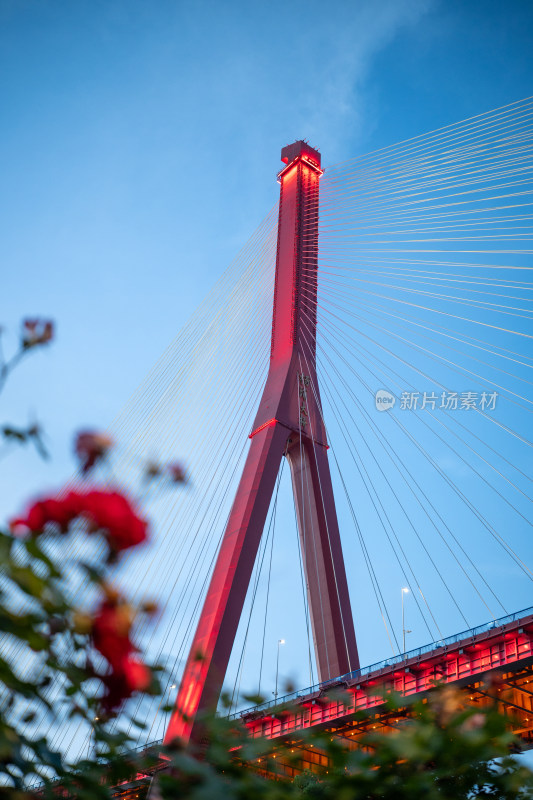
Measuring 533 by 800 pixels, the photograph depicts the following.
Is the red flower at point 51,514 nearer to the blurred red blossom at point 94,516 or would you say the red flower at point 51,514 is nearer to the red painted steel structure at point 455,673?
the blurred red blossom at point 94,516

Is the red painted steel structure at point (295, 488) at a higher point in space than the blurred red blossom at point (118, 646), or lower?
higher

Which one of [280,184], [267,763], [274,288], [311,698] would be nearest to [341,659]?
[311,698]

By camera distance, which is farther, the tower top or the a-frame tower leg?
the tower top

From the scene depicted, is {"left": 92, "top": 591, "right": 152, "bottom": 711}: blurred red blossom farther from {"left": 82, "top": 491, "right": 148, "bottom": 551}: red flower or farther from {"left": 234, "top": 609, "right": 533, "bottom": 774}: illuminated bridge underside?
A: {"left": 234, "top": 609, "right": 533, "bottom": 774}: illuminated bridge underside

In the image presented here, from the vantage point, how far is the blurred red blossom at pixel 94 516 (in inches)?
60.1

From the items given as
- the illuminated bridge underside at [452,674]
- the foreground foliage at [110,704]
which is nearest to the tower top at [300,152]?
the illuminated bridge underside at [452,674]

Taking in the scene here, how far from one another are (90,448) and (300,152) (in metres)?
24.3

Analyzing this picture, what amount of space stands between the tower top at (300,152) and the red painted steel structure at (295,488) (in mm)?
3113

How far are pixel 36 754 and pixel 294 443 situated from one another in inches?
737

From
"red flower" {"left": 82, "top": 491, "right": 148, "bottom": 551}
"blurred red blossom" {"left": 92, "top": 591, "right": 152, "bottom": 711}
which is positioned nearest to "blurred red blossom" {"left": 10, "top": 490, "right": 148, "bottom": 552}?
"red flower" {"left": 82, "top": 491, "right": 148, "bottom": 551}

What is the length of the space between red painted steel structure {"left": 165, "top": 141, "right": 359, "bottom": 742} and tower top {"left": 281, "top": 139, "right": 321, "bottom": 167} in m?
3.11

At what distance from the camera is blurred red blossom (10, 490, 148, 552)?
1527 millimetres

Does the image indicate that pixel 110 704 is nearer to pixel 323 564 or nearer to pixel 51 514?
pixel 51 514

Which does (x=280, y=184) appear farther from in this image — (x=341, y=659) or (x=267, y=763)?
(x=267, y=763)
